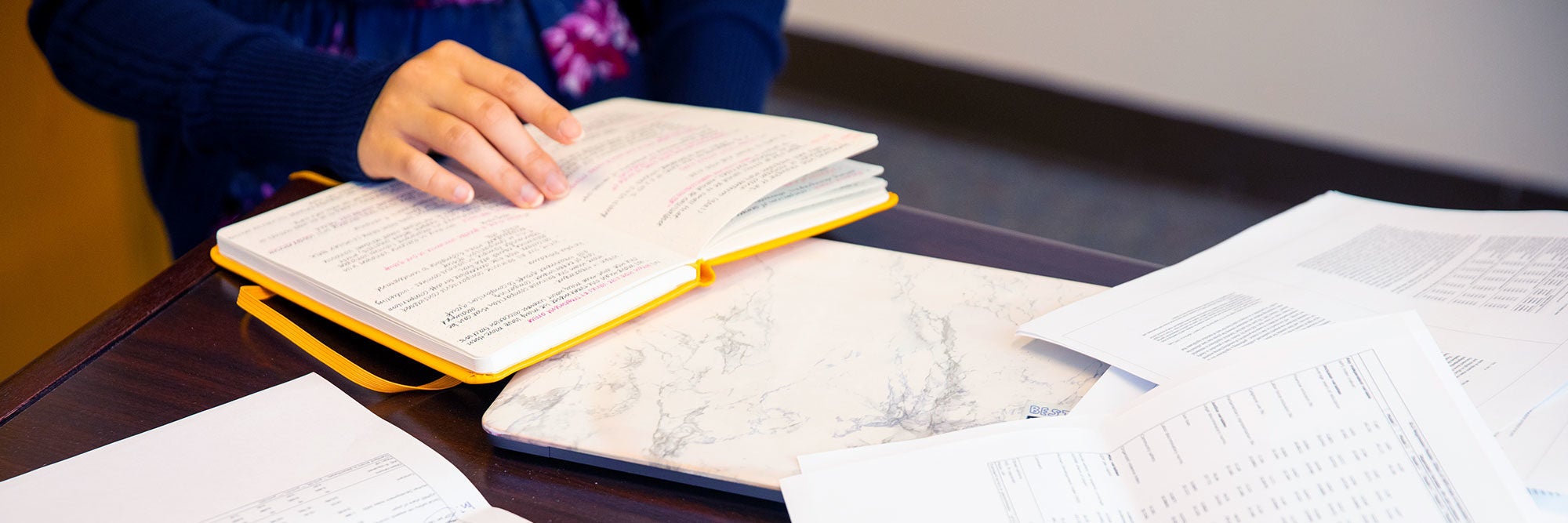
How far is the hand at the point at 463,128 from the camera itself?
589mm

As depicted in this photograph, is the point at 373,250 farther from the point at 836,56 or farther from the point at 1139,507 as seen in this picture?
the point at 836,56

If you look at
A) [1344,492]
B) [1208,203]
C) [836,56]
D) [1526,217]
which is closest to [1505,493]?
[1344,492]

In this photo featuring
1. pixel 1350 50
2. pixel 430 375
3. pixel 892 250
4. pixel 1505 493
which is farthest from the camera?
pixel 1350 50

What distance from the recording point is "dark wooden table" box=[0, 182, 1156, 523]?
403mm

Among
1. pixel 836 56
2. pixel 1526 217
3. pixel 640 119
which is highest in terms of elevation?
pixel 836 56

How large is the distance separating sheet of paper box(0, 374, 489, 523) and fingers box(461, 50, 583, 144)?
0.75ft

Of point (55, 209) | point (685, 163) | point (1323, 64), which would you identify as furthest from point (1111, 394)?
point (1323, 64)

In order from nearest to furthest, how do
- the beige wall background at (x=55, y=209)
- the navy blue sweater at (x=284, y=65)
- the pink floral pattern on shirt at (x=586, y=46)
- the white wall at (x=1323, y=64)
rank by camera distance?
the navy blue sweater at (x=284, y=65) → the pink floral pattern on shirt at (x=586, y=46) → the beige wall background at (x=55, y=209) → the white wall at (x=1323, y=64)

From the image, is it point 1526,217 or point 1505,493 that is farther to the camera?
point 1526,217

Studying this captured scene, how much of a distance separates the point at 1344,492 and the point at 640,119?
48 centimetres

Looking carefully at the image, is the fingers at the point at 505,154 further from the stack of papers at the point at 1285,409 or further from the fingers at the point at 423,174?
the stack of papers at the point at 1285,409

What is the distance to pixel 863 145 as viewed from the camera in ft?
2.06

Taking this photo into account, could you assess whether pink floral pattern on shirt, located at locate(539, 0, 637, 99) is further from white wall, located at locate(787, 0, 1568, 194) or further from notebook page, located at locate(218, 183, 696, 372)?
white wall, located at locate(787, 0, 1568, 194)

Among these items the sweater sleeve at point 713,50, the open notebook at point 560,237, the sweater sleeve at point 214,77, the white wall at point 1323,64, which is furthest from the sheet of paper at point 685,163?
the white wall at point 1323,64
